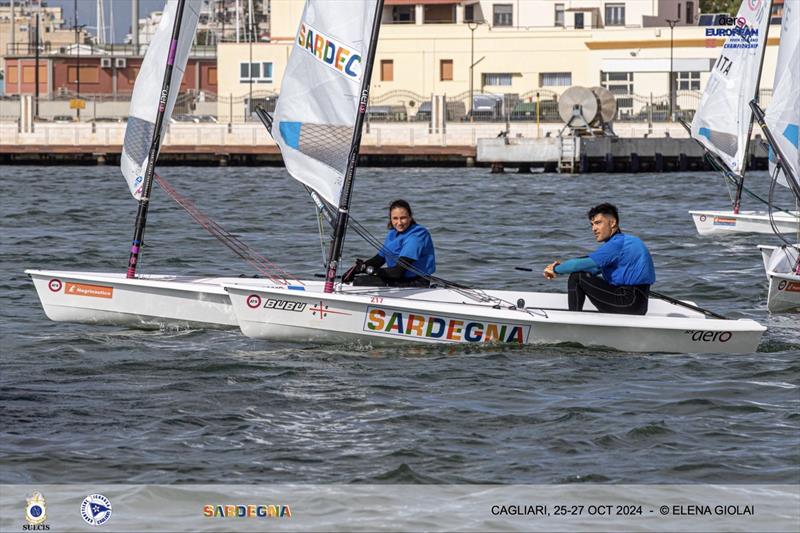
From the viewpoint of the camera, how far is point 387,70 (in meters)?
77.9

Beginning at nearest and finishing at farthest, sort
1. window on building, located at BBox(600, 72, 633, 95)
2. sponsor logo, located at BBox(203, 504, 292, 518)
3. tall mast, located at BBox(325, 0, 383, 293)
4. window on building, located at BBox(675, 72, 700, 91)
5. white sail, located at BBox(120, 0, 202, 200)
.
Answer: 1. sponsor logo, located at BBox(203, 504, 292, 518)
2. tall mast, located at BBox(325, 0, 383, 293)
3. white sail, located at BBox(120, 0, 202, 200)
4. window on building, located at BBox(675, 72, 700, 91)
5. window on building, located at BBox(600, 72, 633, 95)

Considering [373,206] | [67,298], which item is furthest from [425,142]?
[67,298]

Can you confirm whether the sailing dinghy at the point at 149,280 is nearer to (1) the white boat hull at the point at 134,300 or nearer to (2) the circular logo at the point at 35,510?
(1) the white boat hull at the point at 134,300

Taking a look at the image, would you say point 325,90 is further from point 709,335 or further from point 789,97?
point 789,97

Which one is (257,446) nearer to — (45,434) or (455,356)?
(45,434)

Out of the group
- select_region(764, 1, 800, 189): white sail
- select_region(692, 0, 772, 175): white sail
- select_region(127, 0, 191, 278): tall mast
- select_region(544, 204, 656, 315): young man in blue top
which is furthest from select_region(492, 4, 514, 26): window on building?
select_region(544, 204, 656, 315): young man in blue top

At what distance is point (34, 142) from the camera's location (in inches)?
2426

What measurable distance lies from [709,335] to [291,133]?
479cm

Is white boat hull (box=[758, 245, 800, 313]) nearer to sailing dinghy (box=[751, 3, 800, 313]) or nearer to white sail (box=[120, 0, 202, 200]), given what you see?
sailing dinghy (box=[751, 3, 800, 313])

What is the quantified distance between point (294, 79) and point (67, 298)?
142 inches

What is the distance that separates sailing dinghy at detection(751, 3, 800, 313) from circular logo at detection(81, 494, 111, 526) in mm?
10720

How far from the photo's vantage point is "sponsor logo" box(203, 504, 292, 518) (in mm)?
9320

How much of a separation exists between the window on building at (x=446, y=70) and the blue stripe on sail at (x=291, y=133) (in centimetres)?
6277

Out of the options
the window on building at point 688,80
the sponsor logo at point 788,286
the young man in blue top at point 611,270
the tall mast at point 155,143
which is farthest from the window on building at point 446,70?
the young man in blue top at point 611,270
